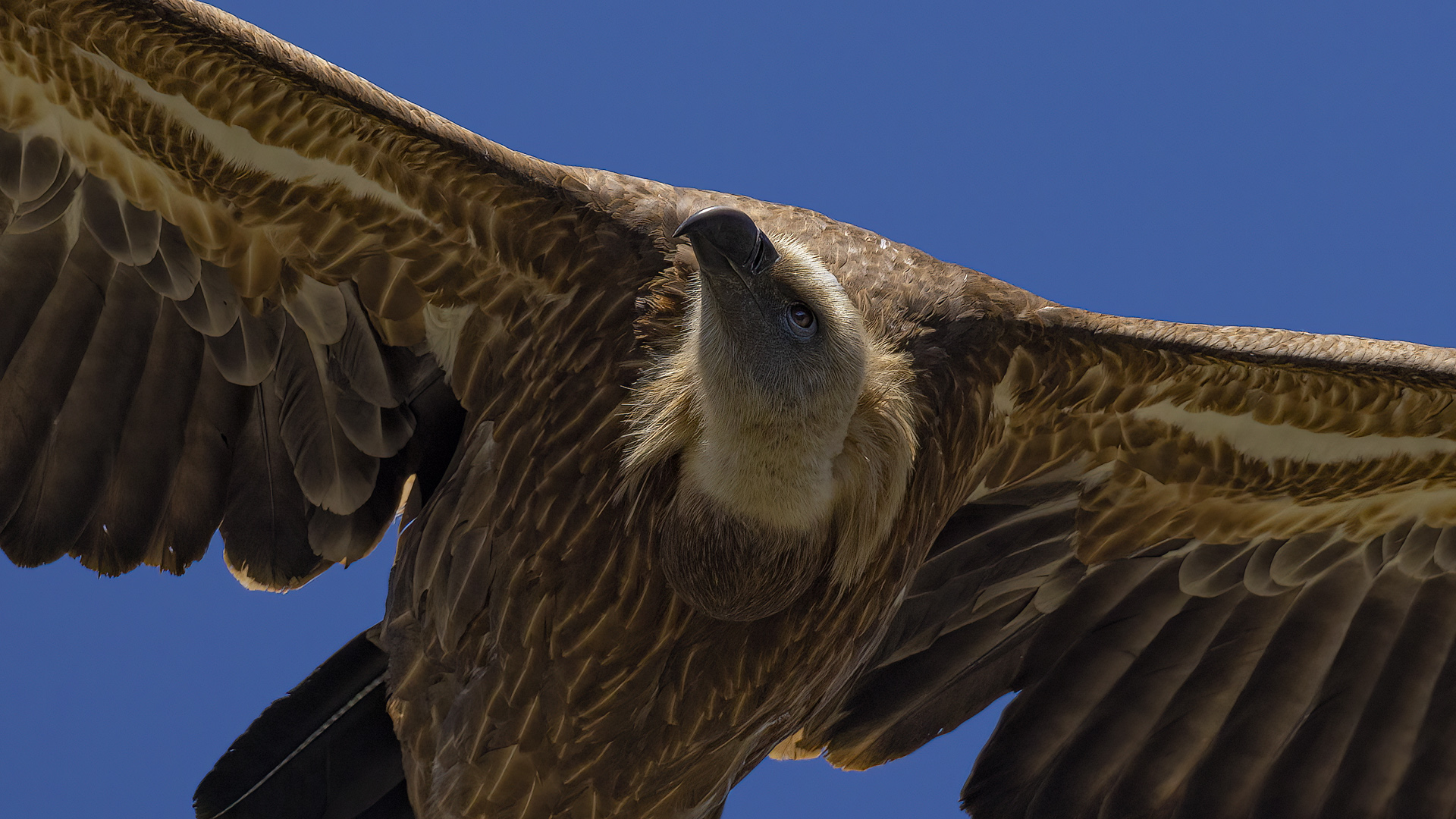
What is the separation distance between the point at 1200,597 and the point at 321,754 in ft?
8.27

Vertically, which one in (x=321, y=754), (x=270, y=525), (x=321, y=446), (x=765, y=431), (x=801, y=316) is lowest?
(x=321, y=754)

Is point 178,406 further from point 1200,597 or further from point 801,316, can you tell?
point 1200,597

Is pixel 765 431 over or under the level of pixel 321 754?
over

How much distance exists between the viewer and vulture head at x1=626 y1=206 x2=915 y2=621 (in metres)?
3.52

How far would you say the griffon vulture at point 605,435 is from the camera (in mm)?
3729

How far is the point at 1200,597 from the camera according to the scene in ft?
16.4

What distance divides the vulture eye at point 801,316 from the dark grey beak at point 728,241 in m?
0.12

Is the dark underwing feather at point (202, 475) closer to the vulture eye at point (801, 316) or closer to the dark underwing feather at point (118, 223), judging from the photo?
the dark underwing feather at point (118, 223)

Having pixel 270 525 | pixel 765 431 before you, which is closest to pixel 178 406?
pixel 270 525

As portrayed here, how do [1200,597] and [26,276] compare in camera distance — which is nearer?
[26,276]

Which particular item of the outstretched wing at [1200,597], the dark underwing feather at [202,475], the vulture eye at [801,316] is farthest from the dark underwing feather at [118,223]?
the outstretched wing at [1200,597]

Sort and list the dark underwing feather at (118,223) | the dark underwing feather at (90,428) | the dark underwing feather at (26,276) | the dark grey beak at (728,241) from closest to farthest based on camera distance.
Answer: the dark grey beak at (728,241) < the dark underwing feather at (118,223) < the dark underwing feather at (26,276) < the dark underwing feather at (90,428)

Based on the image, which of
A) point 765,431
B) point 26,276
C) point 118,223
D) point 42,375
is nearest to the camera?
point 765,431

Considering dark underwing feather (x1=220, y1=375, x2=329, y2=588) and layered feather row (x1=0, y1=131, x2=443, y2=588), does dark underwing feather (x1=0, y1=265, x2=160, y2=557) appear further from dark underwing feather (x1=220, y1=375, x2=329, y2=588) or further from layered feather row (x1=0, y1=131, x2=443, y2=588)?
dark underwing feather (x1=220, y1=375, x2=329, y2=588)
